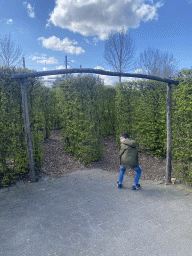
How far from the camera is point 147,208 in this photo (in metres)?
3.99

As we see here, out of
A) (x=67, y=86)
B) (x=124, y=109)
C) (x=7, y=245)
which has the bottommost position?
(x=7, y=245)

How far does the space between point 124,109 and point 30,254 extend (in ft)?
21.7

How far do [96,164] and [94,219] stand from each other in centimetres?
336

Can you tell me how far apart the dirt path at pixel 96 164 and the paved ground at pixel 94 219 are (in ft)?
2.81

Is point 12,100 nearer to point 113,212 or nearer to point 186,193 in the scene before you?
point 113,212

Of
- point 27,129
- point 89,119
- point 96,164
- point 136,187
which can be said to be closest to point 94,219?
point 136,187

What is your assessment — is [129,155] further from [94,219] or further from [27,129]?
[27,129]

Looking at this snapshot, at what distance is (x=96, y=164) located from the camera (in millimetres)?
6969

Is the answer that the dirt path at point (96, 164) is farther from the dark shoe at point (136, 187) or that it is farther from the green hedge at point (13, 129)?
the dark shoe at point (136, 187)

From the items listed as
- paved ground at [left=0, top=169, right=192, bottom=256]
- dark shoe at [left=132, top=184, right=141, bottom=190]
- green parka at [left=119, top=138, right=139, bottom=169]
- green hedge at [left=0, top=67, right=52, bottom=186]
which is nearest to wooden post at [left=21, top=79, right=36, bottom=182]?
green hedge at [left=0, top=67, right=52, bottom=186]

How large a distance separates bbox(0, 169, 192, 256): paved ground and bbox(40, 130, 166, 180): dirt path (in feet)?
2.81

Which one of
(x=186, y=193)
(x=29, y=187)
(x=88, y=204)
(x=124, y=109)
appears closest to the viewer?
(x=88, y=204)

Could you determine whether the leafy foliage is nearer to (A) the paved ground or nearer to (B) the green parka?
(A) the paved ground

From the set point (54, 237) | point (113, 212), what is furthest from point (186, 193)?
point (54, 237)
